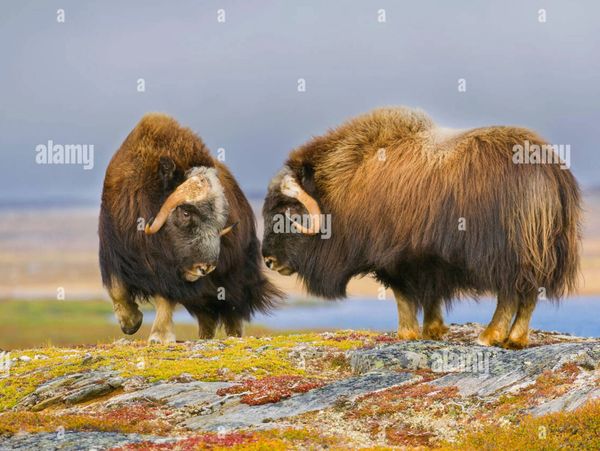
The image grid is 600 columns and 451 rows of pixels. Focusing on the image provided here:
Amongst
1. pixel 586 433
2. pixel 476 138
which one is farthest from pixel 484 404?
pixel 476 138

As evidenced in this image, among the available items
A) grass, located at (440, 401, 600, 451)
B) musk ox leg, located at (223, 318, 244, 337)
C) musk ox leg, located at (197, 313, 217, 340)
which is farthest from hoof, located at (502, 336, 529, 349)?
musk ox leg, located at (197, 313, 217, 340)

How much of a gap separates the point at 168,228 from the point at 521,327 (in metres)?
3.64

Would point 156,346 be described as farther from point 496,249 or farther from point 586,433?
point 586,433

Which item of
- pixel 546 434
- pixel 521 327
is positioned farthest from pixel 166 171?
pixel 546 434

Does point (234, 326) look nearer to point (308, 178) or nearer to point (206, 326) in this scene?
point (206, 326)

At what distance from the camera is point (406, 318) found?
382 inches

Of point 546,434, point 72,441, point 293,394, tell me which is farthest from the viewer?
point 293,394

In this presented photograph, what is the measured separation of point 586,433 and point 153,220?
17.4 feet

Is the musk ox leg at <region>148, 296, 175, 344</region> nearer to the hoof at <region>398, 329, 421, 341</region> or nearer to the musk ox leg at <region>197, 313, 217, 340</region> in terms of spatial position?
the musk ox leg at <region>197, 313, 217, 340</region>

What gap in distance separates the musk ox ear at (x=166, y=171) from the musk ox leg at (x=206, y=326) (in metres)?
1.74

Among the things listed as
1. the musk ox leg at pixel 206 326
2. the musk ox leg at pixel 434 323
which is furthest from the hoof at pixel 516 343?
the musk ox leg at pixel 206 326

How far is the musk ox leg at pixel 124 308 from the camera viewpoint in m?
Answer: 11.2

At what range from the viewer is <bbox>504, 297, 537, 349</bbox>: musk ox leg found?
29.8ft

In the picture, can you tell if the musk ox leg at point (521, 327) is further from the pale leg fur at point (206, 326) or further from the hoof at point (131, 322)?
the hoof at point (131, 322)
